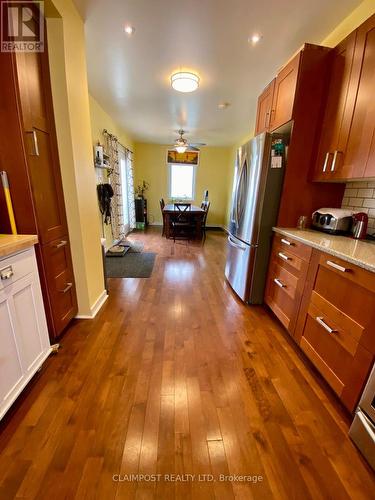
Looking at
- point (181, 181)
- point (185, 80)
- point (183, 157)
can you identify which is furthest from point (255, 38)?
point (181, 181)

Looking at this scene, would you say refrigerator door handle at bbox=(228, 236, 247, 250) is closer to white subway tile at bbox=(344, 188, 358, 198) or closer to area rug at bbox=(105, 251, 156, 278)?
white subway tile at bbox=(344, 188, 358, 198)

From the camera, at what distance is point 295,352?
→ 168 cm

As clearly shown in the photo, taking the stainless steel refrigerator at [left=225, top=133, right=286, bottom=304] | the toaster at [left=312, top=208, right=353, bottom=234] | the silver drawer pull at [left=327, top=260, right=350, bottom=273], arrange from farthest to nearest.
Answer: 1. the stainless steel refrigerator at [left=225, top=133, right=286, bottom=304]
2. the toaster at [left=312, top=208, right=353, bottom=234]
3. the silver drawer pull at [left=327, top=260, right=350, bottom=273]

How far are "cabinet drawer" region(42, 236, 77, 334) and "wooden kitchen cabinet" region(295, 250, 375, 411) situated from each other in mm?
1885

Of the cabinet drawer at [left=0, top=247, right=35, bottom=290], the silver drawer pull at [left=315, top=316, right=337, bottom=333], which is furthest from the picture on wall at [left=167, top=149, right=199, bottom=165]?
the silver drawer pull at [left=315, top=316, right=337, bottom=333]

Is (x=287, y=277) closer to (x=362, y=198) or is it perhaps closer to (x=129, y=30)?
(x=362, y=198)

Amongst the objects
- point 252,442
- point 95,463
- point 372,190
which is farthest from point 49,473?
point 372,190

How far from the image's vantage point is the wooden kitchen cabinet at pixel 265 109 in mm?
2182

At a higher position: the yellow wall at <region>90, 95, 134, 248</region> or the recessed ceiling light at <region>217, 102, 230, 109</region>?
the recessed ceiling light at <region>217, 102, 230, 109</region>

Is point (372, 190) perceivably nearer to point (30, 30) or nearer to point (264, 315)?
point (264, 315)

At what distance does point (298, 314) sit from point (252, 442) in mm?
920

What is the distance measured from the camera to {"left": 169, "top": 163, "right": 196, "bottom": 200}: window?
22.0 feet

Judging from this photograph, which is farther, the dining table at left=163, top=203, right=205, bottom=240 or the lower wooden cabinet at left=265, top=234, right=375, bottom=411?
the dining table at left=163, top=203, right=205, bottom=240

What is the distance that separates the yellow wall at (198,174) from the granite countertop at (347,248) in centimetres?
534
